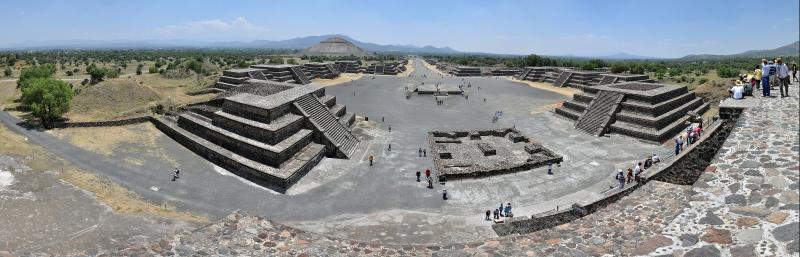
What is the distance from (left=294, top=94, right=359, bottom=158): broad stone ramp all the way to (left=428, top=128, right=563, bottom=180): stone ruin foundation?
5086mm

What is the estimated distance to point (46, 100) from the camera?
2908cm

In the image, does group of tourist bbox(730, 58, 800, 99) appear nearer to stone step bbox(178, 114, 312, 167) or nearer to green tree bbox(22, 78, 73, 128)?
stone step bbox(178, 114, 312, 167)

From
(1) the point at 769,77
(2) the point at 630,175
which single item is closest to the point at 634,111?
(2) the point at 630,175

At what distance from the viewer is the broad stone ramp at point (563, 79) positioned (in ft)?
209

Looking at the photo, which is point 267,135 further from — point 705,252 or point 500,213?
point 705,252

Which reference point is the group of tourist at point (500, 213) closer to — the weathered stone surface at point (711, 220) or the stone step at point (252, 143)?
the weathered stone surface at point (711, 220)

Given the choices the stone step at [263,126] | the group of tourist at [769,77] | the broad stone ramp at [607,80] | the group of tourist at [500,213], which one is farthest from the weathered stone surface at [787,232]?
the broad stone ramp at [607,80]

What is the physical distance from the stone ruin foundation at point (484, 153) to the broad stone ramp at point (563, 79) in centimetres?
3666

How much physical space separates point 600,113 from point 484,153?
1175 cm

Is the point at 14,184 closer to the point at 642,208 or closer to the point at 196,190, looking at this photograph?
the point at 196,190

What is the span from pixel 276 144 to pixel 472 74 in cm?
6923

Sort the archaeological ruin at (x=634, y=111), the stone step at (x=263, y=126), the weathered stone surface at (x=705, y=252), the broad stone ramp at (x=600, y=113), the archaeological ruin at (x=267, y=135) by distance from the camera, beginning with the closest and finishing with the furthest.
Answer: the weathered stone surface at (x=705, y=252) → the archaeological ruin at (x=267, y=135) → the stone step at (x=263, y=126) → the archaeological ruin at (x=634, y=111) → the broad stone ramp at (x=600, y=113)

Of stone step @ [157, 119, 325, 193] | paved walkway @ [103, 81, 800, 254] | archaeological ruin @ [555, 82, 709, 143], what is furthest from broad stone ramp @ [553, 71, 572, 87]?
paved walkway @ [103, 81, 800, 254]

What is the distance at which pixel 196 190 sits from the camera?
19.8 metres
